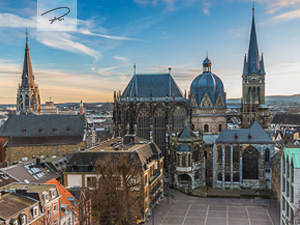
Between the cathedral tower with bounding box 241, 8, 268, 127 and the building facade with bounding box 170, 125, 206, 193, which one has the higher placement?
the cathedral tower with bounding box 241, 8, 268, 127

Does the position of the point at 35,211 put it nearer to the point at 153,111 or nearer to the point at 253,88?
the point at 153,111

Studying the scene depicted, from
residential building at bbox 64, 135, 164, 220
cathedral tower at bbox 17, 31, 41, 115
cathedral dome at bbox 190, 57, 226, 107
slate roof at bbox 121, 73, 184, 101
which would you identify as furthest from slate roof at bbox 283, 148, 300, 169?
cathedral tower at bbox 17, 31, 41, 115

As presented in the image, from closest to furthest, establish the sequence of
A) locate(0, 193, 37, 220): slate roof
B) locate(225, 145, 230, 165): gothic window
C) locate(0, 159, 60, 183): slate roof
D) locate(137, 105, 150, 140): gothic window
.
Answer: locate(0, 193, 37, 220): slate roof
locate(0, 159, 60, 183): slate roof
locate(225, 145, 230, 165): gothic window
locate(137, 105, 150, 140): gothic window

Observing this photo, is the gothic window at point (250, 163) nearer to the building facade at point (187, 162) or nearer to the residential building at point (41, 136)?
the building facade at point (187, 162)

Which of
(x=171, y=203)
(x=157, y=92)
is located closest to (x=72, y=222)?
(x=171, y=203)

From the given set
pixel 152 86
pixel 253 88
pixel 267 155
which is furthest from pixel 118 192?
pixel 253 88

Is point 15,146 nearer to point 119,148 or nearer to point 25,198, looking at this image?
point 119,148

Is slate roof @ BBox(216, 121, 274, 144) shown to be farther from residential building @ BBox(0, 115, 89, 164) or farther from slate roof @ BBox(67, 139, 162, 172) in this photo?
residential building @ BBox(0, 115, 89, 164)
